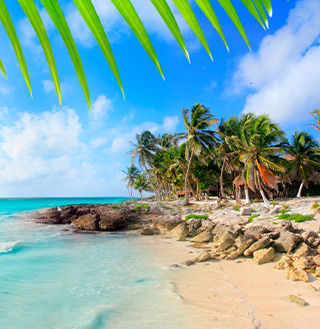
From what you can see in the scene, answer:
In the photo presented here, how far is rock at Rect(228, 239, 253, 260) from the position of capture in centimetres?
753

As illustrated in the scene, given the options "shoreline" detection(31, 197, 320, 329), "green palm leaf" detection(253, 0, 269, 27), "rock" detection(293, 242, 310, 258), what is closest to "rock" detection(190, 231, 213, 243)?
"shoreline" detection(31, 197, 320, 329)

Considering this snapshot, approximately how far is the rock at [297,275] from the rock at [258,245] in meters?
1.90

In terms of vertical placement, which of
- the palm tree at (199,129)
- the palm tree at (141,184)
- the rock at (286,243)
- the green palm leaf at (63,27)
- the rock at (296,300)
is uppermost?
the palm tree at (199,129)

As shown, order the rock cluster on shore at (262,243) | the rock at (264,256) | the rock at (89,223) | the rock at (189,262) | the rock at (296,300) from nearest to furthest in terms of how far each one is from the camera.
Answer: the rock at (296,300) → the rock cluster on shore at (262,243) → the rock at (264,256) → the rock at (189,262) → the rock at (89,223)

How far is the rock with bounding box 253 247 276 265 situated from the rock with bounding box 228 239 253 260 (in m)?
0.66

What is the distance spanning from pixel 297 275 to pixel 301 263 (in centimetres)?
74

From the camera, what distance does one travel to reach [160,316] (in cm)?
423

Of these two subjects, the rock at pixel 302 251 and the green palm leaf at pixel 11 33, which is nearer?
the green palm leaf at pixel 11 33

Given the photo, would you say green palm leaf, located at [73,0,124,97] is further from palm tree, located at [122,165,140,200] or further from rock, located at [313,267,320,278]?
palm tree, located at [122,165,140,200]

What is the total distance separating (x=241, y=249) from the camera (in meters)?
7.70

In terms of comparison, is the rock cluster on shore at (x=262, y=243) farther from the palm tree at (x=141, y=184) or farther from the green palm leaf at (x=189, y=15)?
the palm tree at (x=141, y=184)

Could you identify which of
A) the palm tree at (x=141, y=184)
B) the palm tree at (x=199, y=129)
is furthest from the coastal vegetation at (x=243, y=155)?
the palm tree at (x=141, y=184)

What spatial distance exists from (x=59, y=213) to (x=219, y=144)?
18.7 metres

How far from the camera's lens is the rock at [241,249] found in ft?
24.7
